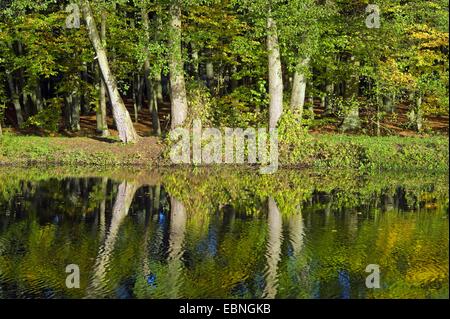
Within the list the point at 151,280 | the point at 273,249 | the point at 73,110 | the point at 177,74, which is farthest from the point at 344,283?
the point at 73,110

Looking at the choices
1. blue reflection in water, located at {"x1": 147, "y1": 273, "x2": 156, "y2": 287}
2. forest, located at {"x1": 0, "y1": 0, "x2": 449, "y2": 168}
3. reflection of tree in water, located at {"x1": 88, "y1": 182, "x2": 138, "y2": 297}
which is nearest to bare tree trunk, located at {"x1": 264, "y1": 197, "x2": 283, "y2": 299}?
blue reflection in water, located at {"x1": 147, "y1": 273, "x2": 156, "y2": 287}

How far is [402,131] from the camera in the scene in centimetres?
3117

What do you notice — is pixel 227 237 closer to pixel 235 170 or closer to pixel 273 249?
pixel 273 249

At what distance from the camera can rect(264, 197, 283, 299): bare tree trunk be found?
10.8 metres

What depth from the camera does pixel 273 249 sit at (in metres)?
13.3

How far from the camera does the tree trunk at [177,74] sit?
27328mm

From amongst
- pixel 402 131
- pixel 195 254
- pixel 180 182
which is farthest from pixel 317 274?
pixel 402 131

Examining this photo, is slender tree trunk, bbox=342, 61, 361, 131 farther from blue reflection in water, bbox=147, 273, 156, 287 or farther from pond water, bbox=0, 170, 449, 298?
blue reflection in water, bbox=147, 273, 156, 287

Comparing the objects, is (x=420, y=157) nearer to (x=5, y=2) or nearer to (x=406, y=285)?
(x=406, y=285)

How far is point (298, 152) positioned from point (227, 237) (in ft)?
39.4

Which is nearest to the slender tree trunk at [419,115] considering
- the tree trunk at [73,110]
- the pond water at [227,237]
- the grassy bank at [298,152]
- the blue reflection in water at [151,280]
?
the grassy bank at [298,152]

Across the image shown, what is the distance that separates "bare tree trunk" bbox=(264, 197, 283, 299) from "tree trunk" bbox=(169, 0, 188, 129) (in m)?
10.7

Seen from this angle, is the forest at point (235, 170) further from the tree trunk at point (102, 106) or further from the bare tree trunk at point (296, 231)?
the tree trunk at point (102, 106)

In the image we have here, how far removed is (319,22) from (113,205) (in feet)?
45.8
